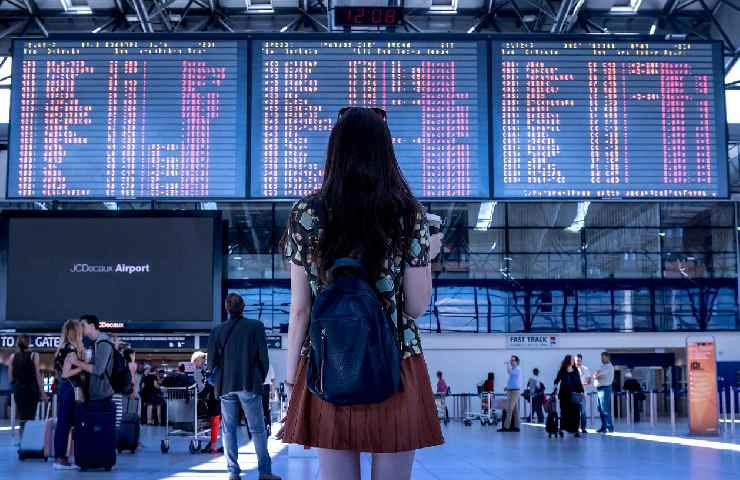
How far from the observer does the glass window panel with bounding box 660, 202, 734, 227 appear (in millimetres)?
35000

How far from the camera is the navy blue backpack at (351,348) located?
238 cm

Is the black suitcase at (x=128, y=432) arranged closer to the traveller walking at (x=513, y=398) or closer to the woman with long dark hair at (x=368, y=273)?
the traveller walking at (x=513, y=398)

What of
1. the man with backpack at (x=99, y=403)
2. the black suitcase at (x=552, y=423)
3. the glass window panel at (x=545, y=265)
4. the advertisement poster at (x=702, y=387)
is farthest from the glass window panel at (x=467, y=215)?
the man with backpack at (x=99, y=403)

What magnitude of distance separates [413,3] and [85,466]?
19.9m

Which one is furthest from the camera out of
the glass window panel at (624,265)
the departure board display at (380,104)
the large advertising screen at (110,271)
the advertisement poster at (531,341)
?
the glass window panel at (624,265)

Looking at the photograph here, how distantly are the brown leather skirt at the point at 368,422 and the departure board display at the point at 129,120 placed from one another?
427 inches

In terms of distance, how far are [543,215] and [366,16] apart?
2211 cm

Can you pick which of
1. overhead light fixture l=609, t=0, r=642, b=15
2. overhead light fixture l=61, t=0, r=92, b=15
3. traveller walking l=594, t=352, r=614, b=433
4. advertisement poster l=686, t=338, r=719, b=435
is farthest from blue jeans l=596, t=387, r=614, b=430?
overhead light fixture l=61, t=0, r=92, b=15

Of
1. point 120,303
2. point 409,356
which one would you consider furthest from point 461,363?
point 409,356

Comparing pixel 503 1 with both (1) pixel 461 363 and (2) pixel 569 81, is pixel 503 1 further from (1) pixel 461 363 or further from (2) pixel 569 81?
(2) pixel 569 81

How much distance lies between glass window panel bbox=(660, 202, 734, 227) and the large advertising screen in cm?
2269

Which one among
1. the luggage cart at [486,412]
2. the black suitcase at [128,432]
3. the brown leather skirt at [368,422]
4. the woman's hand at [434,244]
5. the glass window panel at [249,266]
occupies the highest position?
the glass window panel at [249,266]

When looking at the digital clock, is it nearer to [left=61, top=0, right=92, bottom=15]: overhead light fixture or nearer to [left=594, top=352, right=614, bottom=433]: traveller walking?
[left=594, top=352, right=614, bottom=433]: traveller walking

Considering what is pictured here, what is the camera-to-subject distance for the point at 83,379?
9.98 metres
